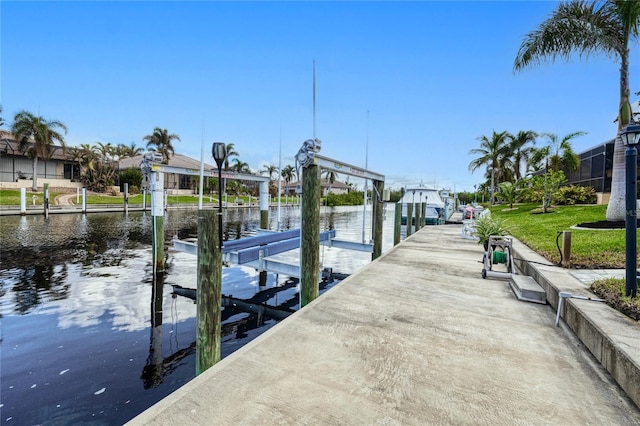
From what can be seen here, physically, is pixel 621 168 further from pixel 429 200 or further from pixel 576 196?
pixel 576 196

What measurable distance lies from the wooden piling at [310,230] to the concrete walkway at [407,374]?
67cm

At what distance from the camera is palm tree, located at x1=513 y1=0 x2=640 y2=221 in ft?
32.9

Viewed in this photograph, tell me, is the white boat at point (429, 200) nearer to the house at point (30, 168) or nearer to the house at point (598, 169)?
the house at point (598, 169)

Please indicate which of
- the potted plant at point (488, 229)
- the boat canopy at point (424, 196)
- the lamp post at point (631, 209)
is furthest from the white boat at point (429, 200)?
the lamp post at point (631, 209)

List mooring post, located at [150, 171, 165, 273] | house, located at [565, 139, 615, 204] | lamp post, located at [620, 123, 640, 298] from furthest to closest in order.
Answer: house, located at [565, 139, 615, 204] < mooring post, located at [150, 171, 165, 273] < lamp post, located at [620, 123, 640, 298]

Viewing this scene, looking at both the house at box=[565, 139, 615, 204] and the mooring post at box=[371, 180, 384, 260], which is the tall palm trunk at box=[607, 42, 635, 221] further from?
the house at box=[565, 139, 615, 204]

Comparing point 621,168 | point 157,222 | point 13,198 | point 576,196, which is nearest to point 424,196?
point 576,196

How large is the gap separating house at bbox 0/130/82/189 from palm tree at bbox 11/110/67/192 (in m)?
1.29

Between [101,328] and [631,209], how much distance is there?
27.9ft

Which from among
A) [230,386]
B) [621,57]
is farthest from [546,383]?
[621,57]

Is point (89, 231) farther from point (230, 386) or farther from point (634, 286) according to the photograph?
point (634, 286)

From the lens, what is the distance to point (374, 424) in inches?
94.3

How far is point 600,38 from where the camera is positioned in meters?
10.7

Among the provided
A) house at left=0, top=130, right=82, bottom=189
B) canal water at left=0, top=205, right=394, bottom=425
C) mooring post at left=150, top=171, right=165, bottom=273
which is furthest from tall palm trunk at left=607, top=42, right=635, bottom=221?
house at left=0, top=130, right=82, bottom=189
